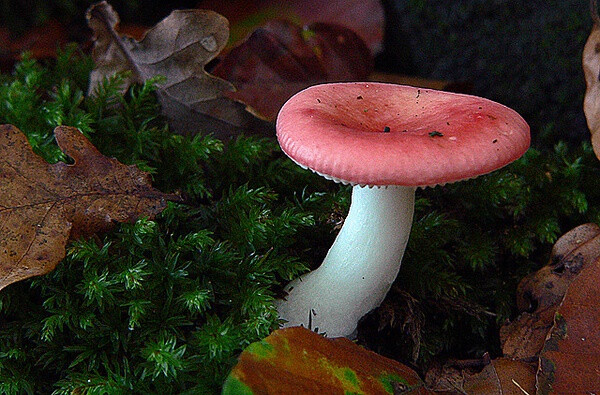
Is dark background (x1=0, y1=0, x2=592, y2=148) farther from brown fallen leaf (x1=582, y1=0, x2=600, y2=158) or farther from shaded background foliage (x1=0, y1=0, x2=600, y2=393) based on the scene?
brown fallen leaf (x1=582, y1=0, x2=600, y2=158)

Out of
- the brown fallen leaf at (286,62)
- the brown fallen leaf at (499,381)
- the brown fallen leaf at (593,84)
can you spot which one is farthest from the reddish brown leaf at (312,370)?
the brown fallen leaf at (286,62)

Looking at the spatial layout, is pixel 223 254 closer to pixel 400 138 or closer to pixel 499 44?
pixel 400 138

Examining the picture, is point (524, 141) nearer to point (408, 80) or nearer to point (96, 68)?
point (96, 68)

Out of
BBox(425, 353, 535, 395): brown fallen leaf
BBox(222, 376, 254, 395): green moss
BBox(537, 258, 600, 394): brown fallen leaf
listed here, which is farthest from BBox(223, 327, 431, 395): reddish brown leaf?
BBox(537, 258, 600, 394): brown fallen leaf

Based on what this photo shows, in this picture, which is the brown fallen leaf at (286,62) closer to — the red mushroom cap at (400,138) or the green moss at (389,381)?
the red mushroom cap at (400,138)

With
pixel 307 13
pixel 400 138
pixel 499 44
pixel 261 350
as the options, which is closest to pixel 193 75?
pixel 400 138

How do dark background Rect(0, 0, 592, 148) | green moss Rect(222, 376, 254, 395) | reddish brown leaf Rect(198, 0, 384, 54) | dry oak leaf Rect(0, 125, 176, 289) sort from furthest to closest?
reddish brown leaf Rect(198, 0, 384, 54) → dark background Rect(0, 0, 592, 148) → dry oak leaf Rect(0, 125, 176, 289) → green moss Rect(222, 376, 254, 395)

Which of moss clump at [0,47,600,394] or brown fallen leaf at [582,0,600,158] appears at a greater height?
brown fallen leaf at [582,0,600,158]
